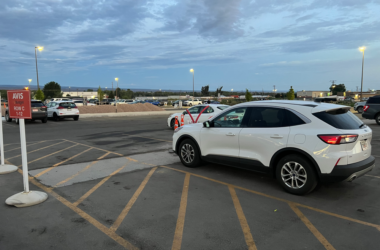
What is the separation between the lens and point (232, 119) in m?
6.29

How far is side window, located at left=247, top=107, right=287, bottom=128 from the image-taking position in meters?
5.45

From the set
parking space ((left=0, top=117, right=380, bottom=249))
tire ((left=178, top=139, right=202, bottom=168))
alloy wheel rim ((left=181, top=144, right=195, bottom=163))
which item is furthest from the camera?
alloy wheel rim ((left=181, top=144, right=195, bottom=163))

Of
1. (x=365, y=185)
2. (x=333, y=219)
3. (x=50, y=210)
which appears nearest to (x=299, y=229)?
(x=333, y=219)

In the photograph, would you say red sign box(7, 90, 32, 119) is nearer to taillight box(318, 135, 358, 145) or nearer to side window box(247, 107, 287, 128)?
side window box(247, 107, 287, 128)

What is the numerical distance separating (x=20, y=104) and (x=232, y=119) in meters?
4.03

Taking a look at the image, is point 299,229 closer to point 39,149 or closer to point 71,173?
point 71,173

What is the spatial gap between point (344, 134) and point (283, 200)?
149 centimetres

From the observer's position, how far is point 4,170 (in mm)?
6773

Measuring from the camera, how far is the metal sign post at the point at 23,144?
4.82 metres

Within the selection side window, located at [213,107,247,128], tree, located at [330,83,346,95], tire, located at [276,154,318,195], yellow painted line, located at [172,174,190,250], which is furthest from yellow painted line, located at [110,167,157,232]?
tree, located at [330,83,346,95]

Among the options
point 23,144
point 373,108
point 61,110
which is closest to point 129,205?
point 23,144

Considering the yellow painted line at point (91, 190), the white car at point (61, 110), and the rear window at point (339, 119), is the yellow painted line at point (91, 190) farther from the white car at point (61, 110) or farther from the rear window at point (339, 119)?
the white car at point (61, 110)

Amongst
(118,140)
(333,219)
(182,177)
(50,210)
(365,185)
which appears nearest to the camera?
(333,219)

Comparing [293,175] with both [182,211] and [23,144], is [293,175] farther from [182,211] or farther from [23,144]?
[23,144]
